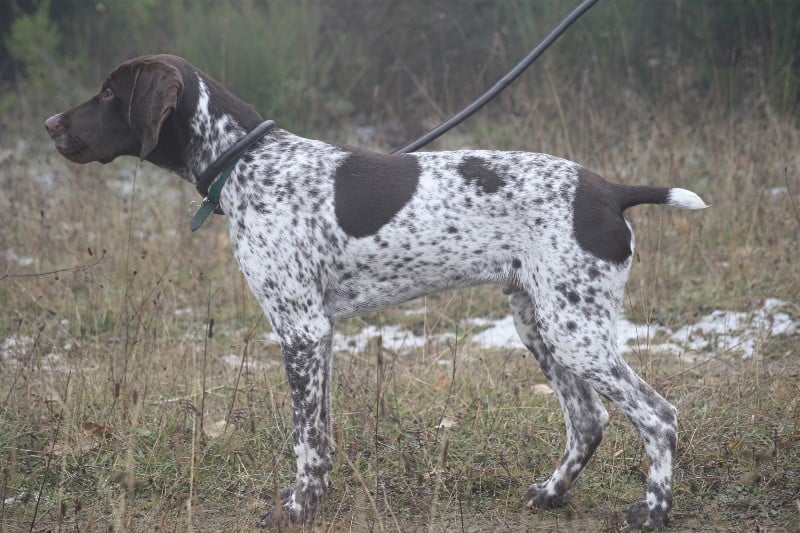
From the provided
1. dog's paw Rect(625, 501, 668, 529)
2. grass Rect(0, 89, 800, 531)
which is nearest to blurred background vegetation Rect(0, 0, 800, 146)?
grass Rect(0, 89, 800, 531)

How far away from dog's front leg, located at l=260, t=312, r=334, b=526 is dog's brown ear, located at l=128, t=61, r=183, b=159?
880 mm

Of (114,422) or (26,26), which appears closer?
(114,422)

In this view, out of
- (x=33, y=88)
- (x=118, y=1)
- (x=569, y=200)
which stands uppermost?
(x=569, y=200)

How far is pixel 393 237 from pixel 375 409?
102 cm

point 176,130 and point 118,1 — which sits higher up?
point 176,130

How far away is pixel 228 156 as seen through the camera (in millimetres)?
3361

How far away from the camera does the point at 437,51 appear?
971cm

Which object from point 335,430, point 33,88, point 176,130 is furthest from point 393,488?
point 33,88

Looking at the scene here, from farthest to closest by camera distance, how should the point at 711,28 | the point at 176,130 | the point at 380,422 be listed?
the point at 711,28, the point at 380,422, the point at 176,130

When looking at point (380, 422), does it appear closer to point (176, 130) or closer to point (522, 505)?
point (522, 505)

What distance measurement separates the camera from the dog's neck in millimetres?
3416

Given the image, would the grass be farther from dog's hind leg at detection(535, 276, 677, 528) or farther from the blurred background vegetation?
the blurred background vegetation

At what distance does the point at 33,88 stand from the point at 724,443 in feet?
26.8

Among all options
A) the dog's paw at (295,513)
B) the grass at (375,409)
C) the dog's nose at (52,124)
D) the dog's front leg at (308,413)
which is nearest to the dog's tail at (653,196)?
the grass at (375,409)
